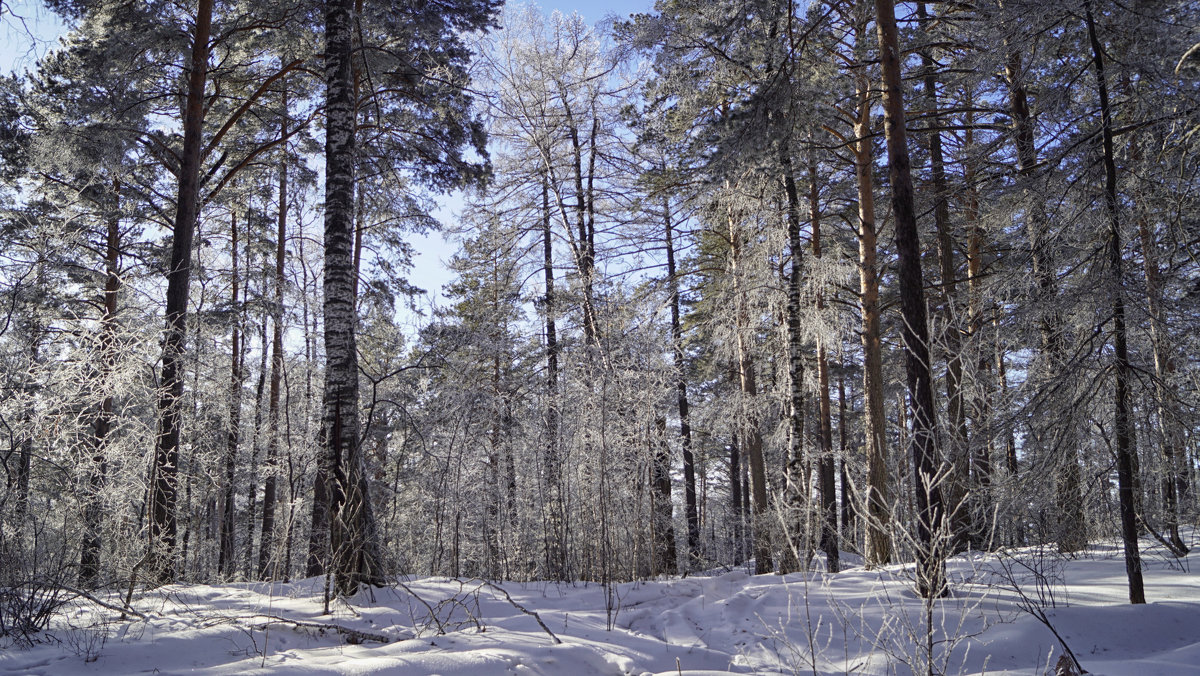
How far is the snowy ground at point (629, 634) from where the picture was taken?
11.4ft

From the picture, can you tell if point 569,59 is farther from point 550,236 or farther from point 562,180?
point 550,236

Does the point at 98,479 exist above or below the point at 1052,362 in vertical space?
below

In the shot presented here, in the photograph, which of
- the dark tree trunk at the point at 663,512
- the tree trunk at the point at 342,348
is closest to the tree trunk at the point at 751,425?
the dark tree trunk at the point at 663,512

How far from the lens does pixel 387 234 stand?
14062mm

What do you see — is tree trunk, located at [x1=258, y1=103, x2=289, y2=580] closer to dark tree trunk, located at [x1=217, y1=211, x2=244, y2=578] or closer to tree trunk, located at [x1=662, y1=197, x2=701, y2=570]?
dark tree trunk, located at [x1=217, y1=211, x2=244, y2=578]

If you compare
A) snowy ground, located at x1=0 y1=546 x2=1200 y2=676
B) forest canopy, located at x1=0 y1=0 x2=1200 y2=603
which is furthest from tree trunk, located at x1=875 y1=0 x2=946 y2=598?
snowy ground, located at x1=0 y1=546 x2=1200 y2=676

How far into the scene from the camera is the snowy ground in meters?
3.47

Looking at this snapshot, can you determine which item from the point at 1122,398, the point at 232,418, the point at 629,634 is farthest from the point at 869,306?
the point at 232,418

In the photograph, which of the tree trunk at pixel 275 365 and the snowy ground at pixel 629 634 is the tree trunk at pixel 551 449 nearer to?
the snowy ground at pixel 629 634

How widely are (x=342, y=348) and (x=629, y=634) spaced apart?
Result: 3519 millimetres

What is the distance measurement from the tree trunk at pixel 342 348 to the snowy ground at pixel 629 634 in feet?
1.52

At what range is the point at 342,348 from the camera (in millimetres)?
5848

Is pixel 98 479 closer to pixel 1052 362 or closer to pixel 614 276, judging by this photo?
pixel 614 276

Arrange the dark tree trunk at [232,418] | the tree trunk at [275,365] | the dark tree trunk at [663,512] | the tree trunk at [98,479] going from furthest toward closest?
the tree trunk at [275,365] → the dark tree trunk at [232,418] → the dark tree trunk at [663,512] → the tree trunk at [98,479]
